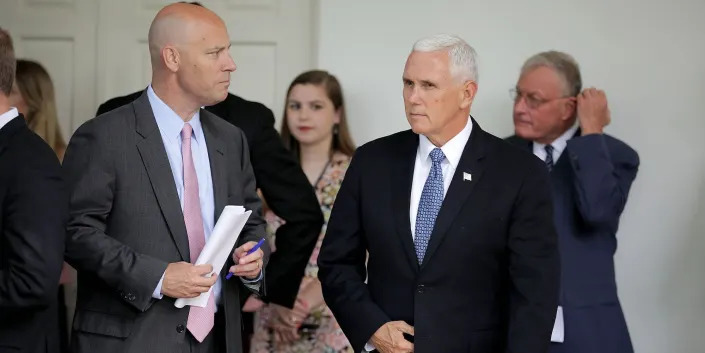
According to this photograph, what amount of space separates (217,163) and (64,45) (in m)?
2.40

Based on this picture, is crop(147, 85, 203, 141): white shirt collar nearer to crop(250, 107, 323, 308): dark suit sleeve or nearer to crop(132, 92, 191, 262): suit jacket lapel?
crop(132, 92, 191, 262): suit jacket lapel

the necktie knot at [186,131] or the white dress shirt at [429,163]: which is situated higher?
the necktie knot at [186,131]

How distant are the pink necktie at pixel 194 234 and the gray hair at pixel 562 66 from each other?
1.80m

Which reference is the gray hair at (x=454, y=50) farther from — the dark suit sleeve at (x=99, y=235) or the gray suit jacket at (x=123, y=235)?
the dark suit sleeve at (x=99, y=235)

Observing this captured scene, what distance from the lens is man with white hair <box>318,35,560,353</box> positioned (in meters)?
3.13

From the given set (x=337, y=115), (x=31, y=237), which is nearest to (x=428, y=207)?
(x=31, y=237)

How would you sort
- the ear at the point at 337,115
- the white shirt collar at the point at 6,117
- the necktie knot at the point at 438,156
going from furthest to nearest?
the ear at the point at 337,115
the necktie knot at the point at 438,156
the white shirt collar at the point at 6,117

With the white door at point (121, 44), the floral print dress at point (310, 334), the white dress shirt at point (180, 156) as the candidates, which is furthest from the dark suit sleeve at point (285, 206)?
the white door at point (121, 44)

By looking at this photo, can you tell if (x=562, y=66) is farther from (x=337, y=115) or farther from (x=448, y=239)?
(x=448, y=239)

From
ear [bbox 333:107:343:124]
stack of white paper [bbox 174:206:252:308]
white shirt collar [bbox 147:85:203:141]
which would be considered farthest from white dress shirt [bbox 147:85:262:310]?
ear [bbox 333:107:343:124]

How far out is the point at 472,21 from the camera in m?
5.03

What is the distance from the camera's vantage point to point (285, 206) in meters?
3.98

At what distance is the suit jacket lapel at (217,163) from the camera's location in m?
3.28

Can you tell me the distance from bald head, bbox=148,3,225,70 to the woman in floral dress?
148 centimetres
